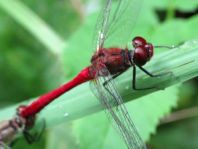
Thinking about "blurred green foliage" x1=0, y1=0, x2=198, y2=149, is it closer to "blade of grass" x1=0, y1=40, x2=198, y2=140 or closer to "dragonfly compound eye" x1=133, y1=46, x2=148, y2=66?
"blade of grass" x1=0, y1=40, x2=198, y2=140

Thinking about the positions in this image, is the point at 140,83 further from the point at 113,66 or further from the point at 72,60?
the point at 72,60

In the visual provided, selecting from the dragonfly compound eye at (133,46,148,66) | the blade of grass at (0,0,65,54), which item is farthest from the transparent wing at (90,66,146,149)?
the blade of grass at (0,0,65,54)

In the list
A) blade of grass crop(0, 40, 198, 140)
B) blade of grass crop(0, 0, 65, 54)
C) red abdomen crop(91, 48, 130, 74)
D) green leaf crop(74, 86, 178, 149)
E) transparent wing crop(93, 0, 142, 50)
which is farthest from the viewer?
blade of grass crop(0, 0, 65, 54)

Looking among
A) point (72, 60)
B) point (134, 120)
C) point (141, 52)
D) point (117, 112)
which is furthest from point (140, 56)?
point (72, 60)

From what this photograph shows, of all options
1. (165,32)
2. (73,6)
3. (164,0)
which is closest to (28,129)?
(165,32)

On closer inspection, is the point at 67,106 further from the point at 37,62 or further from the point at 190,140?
the point at 37,62

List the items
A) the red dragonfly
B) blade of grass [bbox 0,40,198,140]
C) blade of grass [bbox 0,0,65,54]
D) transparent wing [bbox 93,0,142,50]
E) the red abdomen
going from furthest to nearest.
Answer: blade of grass [bbox 0,0,65,54] < transparent wing [bbox 93,0,142,50] < the red abdomen < the red dragonfly < blade of grass [bbox 0,40,198,140]

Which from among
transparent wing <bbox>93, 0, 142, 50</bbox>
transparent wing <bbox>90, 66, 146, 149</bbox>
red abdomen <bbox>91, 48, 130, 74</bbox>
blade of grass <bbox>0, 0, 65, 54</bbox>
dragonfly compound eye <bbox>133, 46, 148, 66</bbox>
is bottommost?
transparent wing <bbox>90, 66, 146, 149</bbox>
